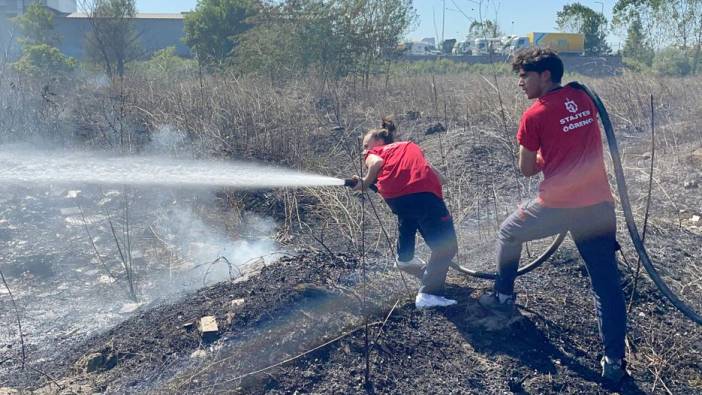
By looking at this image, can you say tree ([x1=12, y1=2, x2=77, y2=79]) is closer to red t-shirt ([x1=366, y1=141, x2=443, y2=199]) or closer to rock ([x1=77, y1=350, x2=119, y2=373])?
rock ([x1=77, y1=350, x2=119, y2=373])

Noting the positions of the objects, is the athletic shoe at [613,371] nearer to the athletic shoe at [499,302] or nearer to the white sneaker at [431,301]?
the athletic shoe at [499,302]

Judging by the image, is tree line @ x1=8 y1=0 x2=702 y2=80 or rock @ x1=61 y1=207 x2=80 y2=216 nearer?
rock @ x1=61 y1=207 x2=80 y2=216

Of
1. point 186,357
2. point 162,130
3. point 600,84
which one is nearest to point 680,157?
point 600,84

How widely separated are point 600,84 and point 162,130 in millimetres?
10339

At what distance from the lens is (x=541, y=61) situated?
3.54 m

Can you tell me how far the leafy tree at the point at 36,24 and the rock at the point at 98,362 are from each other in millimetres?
25048

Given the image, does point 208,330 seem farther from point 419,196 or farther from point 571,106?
point 571,106

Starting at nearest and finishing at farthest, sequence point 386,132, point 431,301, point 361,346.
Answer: point 361,346 → point 431,301 → point 386,132

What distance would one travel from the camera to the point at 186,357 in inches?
147

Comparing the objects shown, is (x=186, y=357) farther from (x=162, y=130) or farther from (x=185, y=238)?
(x=162, y=130)

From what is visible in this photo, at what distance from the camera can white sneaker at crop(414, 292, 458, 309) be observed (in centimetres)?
417

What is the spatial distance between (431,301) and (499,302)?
439 millimetres

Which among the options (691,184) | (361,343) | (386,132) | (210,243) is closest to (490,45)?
(386,132)

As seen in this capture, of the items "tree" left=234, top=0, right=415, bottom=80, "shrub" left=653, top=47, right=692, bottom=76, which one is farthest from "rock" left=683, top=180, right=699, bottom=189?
"shrub" left=653, top=47, right=692, bottom=76
